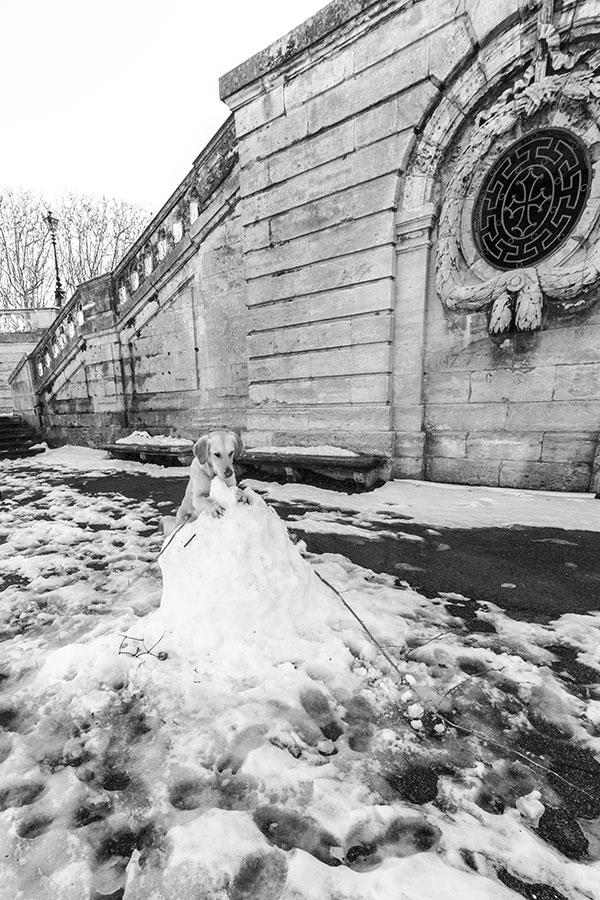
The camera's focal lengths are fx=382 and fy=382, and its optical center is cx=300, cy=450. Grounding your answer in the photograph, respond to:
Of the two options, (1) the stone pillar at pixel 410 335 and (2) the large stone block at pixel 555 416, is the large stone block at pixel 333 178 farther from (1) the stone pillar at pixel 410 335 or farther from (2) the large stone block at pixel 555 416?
(2) the large stone block at pixel 555 416

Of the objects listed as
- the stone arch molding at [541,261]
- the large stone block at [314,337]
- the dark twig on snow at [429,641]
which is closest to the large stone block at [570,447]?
the stone arch molding at [541,261]

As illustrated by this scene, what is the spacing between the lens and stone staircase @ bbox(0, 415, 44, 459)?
11086 mm

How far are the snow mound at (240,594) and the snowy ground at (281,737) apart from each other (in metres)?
0.01

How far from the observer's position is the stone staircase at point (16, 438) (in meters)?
11.1

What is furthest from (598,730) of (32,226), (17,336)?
(32,226)

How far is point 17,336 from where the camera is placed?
1783 centimetres

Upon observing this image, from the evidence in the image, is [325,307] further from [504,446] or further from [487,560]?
[487,560]

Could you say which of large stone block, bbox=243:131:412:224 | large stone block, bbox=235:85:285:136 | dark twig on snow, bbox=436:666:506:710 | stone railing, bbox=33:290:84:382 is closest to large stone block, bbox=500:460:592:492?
dark twig on snow, bbox=436:666:506:710

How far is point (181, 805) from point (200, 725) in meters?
0.34

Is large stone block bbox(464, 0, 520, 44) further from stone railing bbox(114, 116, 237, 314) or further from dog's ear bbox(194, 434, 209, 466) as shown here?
dog's ear bbox(194, 434, 209, 466)

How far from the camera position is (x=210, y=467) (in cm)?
264

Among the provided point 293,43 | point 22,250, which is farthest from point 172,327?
point 22,250

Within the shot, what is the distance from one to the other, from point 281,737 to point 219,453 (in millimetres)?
1593

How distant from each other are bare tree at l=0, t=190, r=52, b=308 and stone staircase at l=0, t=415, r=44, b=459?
18136mm
